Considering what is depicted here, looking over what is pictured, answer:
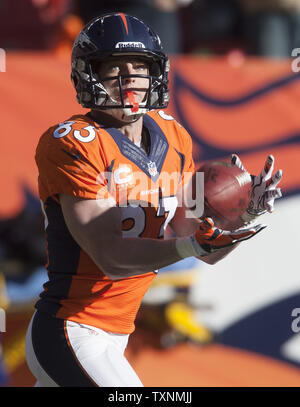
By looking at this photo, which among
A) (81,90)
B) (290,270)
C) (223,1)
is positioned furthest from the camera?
(223,1)

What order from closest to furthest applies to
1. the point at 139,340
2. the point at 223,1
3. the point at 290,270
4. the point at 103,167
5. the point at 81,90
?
the point at 103,167, the point at 81,90, the point at 139,340, the point at 290,270, the point at 223,1

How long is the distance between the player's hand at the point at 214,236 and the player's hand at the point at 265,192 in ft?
1.13

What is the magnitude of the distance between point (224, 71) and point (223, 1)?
68.5 inches

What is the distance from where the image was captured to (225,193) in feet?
8.29

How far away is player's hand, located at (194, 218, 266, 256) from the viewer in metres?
2.17

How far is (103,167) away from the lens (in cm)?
243

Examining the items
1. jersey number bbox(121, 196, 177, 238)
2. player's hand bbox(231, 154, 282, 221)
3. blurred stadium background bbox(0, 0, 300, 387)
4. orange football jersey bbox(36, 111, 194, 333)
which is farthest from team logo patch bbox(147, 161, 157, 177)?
blurred stadium background bbox(0, 0, 300, 387)

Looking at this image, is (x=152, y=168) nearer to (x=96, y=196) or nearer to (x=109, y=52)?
(x=96, y=196)

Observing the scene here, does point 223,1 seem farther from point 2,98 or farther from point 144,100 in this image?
point 144,100

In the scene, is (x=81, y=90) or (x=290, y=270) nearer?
(x=81, y=90)

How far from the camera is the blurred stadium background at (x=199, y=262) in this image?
421 centimetres

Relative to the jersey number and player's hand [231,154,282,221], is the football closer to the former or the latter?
player's hand [231,154,282,221]
